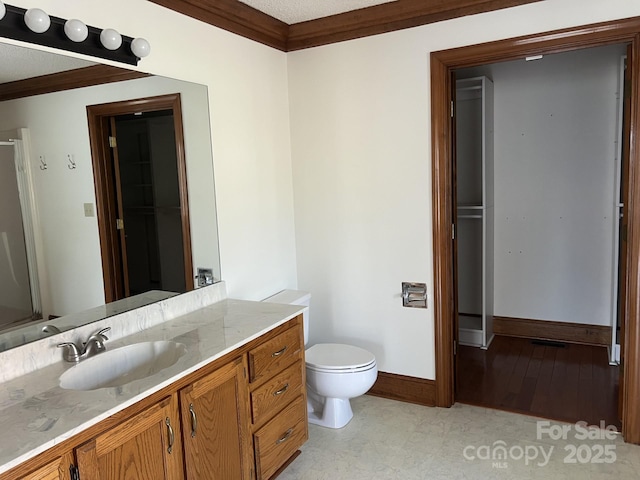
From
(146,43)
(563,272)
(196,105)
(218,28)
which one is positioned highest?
(218,28)

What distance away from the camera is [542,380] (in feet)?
11.0

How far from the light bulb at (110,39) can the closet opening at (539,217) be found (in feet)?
8.48

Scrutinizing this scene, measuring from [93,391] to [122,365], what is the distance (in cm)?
39

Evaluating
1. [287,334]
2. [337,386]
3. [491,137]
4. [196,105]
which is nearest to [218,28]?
[196,105]

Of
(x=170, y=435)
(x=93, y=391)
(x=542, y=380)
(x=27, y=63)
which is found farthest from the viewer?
(x=542, y=380)

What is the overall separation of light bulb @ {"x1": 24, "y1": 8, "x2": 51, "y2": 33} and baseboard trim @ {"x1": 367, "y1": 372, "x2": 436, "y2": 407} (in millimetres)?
2570

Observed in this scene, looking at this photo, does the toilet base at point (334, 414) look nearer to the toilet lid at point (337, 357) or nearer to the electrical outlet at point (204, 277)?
the toilet lid at point (337, 357)

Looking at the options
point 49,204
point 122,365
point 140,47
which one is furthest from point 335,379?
point 140,47

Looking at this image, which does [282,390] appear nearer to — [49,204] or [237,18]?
[49,204]

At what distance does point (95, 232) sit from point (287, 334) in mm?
967

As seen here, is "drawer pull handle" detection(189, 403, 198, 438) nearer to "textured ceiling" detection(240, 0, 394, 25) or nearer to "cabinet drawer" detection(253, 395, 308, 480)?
"cabinet drawer" detection(253, 395, 308, 480)

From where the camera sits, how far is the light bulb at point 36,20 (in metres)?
1.71

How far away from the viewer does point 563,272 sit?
3.99m

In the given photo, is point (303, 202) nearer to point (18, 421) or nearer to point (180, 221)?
point (180, 221)
